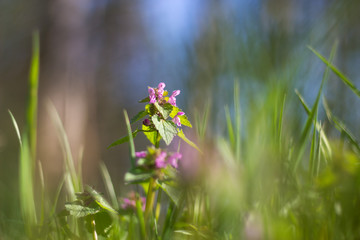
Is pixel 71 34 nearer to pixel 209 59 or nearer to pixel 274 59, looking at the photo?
pixel 209 59

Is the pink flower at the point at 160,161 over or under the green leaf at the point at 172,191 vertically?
over

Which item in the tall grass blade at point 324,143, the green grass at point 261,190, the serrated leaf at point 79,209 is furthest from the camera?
the tall grass blade at point 324,143

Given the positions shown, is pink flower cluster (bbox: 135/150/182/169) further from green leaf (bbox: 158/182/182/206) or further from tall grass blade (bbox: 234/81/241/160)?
tall grass blade (bbox: 234/81/241/160)

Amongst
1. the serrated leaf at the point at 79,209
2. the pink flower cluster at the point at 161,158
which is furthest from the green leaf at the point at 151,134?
the serrated leaf at the point at 79,209

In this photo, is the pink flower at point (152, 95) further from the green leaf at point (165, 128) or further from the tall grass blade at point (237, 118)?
the tall grass blade at point (237, 118)

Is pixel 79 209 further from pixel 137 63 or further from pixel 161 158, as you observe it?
pixel 137 63

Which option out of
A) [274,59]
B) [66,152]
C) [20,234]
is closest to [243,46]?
[274,59]

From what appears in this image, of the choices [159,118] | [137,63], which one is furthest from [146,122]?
[137,63]

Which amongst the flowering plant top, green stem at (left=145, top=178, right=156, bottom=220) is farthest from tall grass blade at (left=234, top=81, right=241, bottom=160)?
green stem at (left=145, top=178, right=156, bottom=220)
